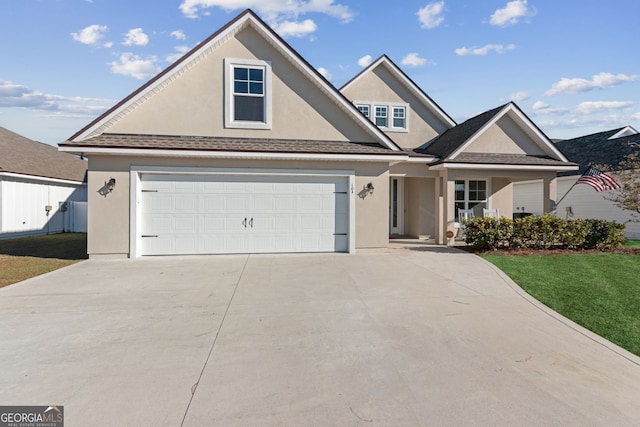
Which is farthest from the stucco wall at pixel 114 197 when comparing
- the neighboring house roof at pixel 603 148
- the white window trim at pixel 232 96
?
the neighboring house roof at pixel 603 148

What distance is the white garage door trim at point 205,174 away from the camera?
33.8 ft

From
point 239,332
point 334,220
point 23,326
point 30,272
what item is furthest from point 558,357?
point 30,272

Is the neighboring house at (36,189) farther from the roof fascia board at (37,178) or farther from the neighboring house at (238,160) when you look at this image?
the neighboring house at (238,160)

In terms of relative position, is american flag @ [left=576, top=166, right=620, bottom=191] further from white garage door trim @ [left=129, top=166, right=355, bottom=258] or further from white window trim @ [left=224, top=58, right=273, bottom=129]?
white window trim @ [left=224, top=58, right=273, bottom=129]

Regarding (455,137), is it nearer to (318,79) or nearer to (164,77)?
(318,79)

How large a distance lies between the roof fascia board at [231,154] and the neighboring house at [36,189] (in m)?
8.81

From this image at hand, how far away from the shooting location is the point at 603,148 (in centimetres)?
2039

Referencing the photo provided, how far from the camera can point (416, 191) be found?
1549cm

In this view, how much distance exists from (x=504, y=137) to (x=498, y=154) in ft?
2.59

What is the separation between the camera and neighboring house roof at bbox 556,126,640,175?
1819cm

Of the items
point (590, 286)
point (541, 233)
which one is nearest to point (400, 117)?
point (541, 233)

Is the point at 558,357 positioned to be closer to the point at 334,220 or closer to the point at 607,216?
the point at 334,220

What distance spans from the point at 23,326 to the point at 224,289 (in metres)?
3.09

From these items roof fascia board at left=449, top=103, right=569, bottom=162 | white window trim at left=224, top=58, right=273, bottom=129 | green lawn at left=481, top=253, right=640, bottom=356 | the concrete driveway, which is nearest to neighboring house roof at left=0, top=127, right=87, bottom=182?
white window trim at left=224, top=58, right=273, bottom=129
